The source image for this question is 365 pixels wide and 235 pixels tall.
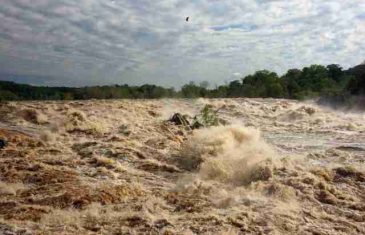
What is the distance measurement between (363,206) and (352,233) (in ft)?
4.55

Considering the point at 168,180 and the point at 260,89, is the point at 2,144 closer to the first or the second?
the point at 168,180

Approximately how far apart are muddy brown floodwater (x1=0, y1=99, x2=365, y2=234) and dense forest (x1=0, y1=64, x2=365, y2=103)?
21.5 metres

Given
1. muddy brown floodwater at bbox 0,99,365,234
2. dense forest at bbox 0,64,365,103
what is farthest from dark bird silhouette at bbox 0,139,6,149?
dense forest at bbox 0,64,365,103

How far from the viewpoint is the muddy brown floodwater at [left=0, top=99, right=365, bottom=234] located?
25.1ft

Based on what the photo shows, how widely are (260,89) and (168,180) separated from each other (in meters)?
40.4

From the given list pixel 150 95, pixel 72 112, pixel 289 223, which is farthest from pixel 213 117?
pixel 150 95

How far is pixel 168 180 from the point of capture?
10758 millimetres

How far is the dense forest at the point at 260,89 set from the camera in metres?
39.1

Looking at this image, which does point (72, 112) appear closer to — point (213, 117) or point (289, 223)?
point (213, 117)

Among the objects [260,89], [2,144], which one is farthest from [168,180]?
[260,89]

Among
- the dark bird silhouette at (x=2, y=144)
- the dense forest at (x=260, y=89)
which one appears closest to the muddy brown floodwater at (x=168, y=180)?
the dark bird silhouette at (x=2, y=144)

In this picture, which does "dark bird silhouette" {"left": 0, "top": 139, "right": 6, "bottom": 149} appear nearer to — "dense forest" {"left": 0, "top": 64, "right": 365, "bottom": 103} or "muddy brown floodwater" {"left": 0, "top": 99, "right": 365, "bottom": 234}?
"muddy brown floodwater" {"left": 0, "top": 99, "right": 365, "bottom": 234}

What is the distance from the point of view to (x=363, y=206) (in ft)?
29.3

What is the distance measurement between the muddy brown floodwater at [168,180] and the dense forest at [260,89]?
21532mm
